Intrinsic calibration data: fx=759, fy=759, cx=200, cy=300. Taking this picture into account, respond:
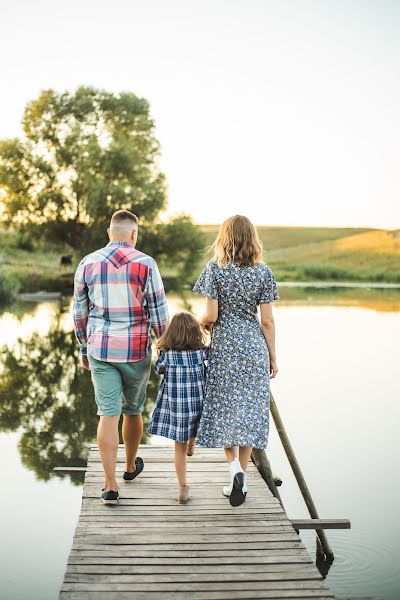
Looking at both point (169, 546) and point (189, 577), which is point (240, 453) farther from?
point (189, 577)

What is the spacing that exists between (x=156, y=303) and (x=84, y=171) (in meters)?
35.0

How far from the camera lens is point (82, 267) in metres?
4.62

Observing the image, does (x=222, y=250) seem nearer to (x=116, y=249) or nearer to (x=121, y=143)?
(x=116, y=249)

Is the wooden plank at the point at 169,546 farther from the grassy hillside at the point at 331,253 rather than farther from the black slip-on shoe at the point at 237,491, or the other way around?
the grassy hillside at the point at 331,253

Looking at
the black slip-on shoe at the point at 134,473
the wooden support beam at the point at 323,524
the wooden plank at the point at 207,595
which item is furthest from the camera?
the black slip-on shoe at the point at 134,473

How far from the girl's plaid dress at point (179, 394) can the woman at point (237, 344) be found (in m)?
0.08

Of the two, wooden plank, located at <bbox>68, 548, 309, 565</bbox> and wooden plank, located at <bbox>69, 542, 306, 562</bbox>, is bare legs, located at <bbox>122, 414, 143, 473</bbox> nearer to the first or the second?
wooden plank, located at <bbox>69, 542, 306, 562</bbox>

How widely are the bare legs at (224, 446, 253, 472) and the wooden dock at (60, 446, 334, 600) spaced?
291 millimetres

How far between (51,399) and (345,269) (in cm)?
5584

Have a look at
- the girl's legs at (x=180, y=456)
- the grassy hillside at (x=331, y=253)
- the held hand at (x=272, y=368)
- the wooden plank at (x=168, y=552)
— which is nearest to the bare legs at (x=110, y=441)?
the girl's legs at (x=180, y=456)

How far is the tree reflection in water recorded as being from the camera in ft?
30.5

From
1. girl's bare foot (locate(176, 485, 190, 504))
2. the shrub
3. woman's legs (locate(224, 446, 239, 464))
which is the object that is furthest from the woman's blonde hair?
the shrub

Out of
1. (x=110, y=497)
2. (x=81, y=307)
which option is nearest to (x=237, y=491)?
(x=110, y=497)

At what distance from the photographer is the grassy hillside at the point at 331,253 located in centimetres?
6550
